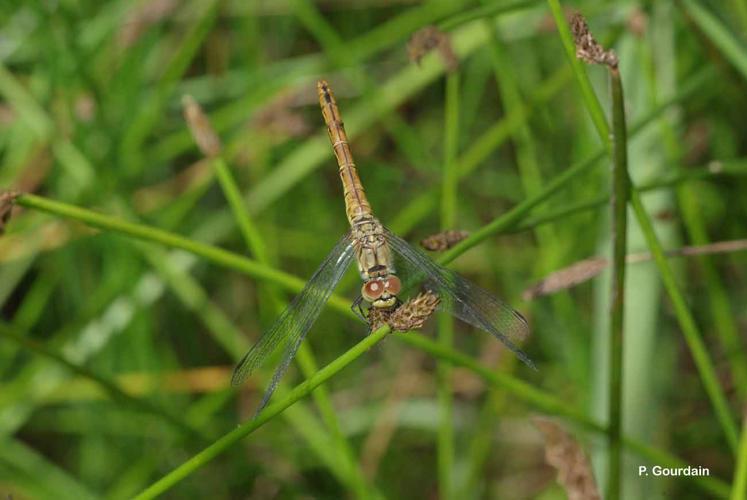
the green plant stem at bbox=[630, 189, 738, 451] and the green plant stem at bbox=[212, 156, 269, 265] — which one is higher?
the green plant stem at bbox=[212, 156, 269, 265]

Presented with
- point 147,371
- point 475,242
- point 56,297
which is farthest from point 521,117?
point 56,297

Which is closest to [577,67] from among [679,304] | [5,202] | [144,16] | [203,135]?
[679,304]

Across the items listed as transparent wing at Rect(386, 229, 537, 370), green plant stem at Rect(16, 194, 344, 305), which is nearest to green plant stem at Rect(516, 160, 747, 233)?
transparent wing at Rect(386, 229, 537, 370)

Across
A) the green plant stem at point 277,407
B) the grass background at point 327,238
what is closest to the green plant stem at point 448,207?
the grass background at point 327,238

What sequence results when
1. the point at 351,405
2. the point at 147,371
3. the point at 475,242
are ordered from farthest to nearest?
1. the point at 351,405
2. the point at 147,371
3. the point at 475,242

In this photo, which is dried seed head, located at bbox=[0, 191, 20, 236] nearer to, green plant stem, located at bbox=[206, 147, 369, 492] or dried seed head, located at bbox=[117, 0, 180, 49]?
green plant stem, located at bbox=[206, 147, 369, 492]

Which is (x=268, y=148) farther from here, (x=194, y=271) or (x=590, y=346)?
(x=590, y=346)
